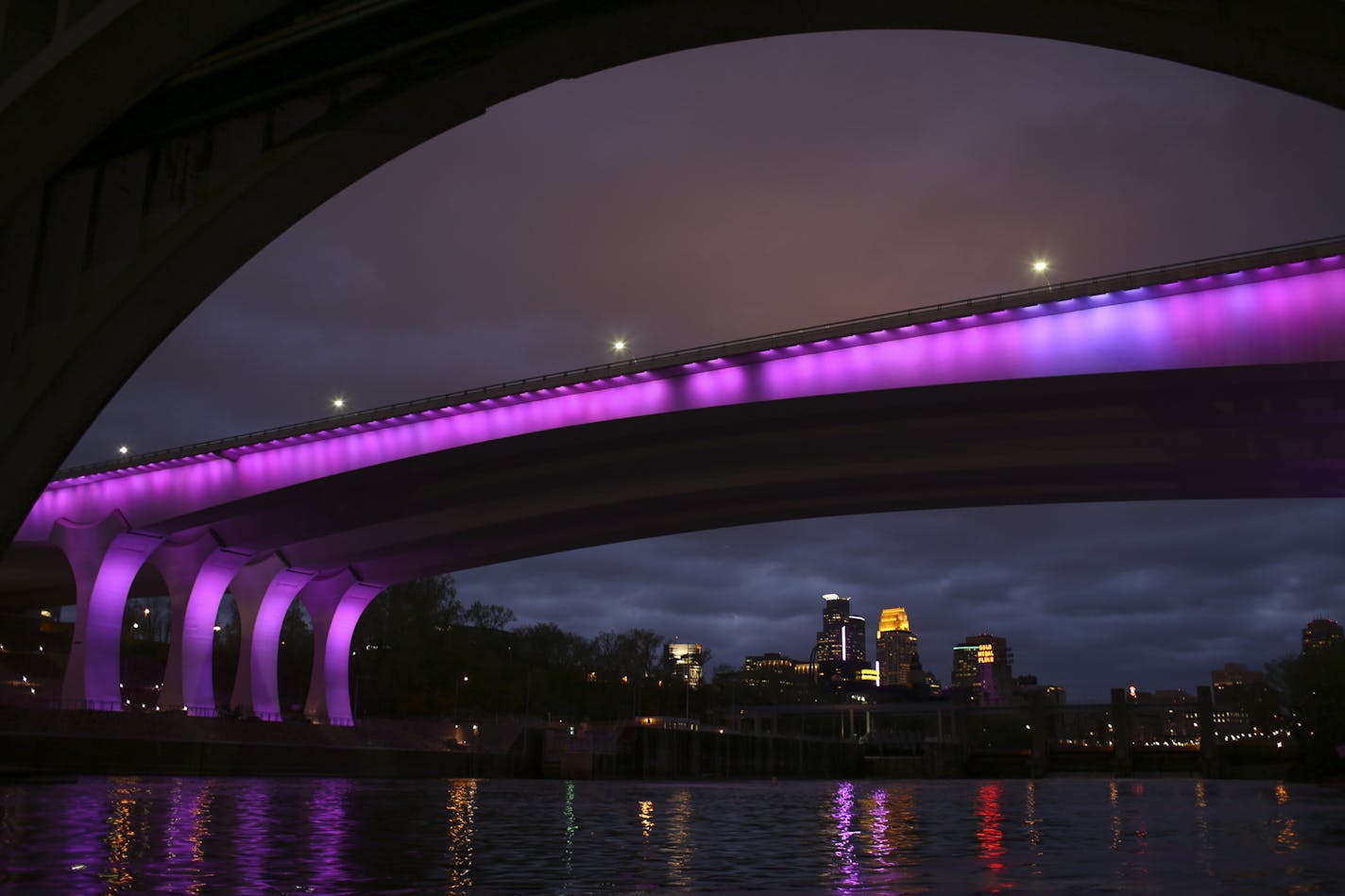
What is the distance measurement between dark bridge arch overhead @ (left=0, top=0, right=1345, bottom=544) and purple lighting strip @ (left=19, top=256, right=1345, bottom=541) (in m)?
16.4

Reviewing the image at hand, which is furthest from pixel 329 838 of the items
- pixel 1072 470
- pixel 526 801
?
pixel 1072 470

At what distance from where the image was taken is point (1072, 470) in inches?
1863

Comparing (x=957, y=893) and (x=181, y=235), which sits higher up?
(x=181, y=235)

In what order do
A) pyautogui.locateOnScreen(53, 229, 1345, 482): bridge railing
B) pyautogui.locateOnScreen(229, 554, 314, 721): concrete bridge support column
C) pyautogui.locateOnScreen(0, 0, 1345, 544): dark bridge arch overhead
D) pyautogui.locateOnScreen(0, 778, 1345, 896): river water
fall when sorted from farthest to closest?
pyautogui.locateOnScreen(229, 554, 314, 721): concrete bridge support column → pyautogui.locateOnScreen(53, 229, 1345, 482): bridge railing → pyautogui.locateOnScreen(0, 0, 1345, 544): dark bridge arch overhead → pyautogui.locateOnScreen(0, 778, 1345, 896): river water

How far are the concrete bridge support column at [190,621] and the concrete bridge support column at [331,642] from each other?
30.7 feet

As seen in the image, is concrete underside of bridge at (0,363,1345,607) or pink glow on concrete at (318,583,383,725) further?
pink glow on concrete at (318,583,383,725)

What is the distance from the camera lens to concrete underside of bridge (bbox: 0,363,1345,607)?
38.6 meters

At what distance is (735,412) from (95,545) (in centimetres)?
3501

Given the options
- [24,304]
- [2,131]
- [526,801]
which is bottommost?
[526,801]

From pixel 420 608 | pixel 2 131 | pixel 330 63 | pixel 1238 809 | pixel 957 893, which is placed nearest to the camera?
pixel 957 893

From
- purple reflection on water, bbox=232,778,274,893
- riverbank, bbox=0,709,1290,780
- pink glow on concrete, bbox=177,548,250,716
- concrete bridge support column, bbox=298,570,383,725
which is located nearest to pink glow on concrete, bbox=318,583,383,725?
concrete bridge support column, bbox=298,570,383,725

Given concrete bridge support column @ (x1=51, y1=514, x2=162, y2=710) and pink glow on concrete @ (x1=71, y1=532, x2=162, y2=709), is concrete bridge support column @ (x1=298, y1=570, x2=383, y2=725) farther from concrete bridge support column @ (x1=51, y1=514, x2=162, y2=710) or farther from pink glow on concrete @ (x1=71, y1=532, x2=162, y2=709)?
concrete bridge support column @ (x1=51, y1=514, x2=162, y2=710)

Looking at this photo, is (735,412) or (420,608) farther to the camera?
(420,608)

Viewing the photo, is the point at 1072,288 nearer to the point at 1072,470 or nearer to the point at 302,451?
the point at 1072,470
